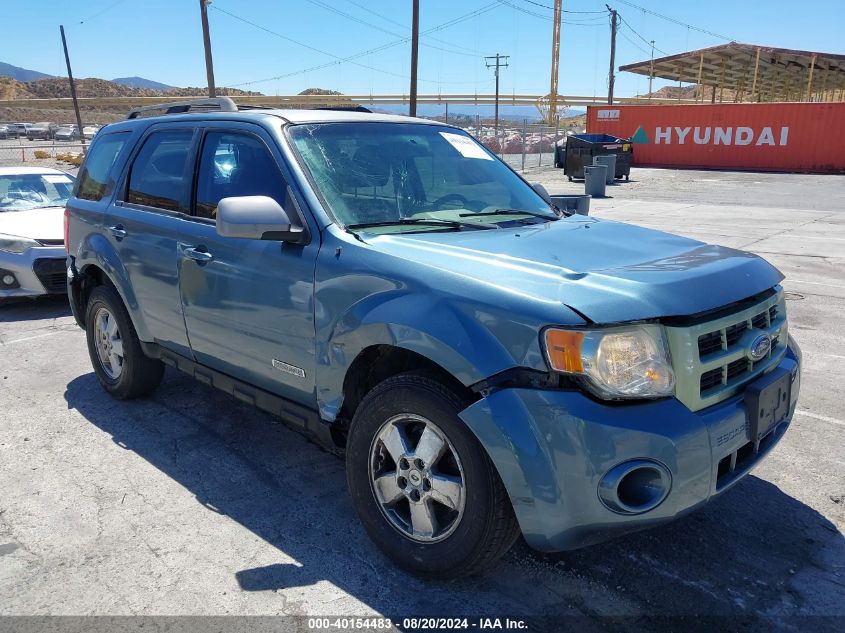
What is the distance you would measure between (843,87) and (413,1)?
35.7m

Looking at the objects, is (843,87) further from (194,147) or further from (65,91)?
(65,91)

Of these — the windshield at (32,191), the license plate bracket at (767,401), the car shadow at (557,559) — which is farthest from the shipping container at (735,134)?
the license plate bracket at (767,401)

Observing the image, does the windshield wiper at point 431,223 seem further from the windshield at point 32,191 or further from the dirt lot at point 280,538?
the windshield at point 32,191

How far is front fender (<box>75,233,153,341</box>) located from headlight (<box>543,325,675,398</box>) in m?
3.01

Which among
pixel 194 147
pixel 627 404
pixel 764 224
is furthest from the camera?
→ pixel 764 224

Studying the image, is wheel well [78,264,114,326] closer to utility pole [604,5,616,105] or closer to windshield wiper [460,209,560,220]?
windshield wiper [460,209,560,220]

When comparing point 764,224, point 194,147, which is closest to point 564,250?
point 194,147

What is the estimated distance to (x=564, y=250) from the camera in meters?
2.95

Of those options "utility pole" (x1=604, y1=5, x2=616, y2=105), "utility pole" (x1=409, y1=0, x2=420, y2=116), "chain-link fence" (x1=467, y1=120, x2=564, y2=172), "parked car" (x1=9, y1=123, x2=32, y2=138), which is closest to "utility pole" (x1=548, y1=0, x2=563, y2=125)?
"utility pole" (x1=604, y1=5, x2=616, y2=105)

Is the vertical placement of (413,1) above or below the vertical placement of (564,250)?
above

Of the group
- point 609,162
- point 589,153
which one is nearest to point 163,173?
point 609,162

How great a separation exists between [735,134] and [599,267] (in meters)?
29.6

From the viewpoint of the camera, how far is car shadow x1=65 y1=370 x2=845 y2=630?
2703 mm

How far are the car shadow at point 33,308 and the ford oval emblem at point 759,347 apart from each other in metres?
7.15
